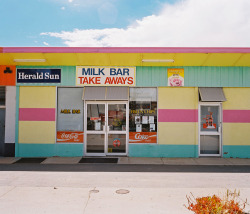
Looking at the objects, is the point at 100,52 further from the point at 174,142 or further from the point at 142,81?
the point at 174,142

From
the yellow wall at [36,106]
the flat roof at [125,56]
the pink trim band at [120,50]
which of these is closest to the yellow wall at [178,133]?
the flat roof at [125,56]

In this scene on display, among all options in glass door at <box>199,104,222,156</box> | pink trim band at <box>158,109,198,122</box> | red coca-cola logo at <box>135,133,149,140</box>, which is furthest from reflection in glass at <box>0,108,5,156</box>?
glass door at <box>199,104,222,156</box>

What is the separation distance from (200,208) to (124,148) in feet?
17.7

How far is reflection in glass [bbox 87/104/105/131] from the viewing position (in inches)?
372

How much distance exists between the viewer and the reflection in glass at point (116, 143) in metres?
9.43

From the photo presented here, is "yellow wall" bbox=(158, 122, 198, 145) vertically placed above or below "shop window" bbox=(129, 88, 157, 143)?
below

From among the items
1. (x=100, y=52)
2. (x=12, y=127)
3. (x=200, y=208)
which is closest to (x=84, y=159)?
(x=12, y=127)

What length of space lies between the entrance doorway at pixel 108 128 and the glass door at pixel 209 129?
9.96ft

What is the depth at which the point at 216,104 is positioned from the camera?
9367mm

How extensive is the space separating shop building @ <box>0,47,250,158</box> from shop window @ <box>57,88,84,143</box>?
39 millimetres

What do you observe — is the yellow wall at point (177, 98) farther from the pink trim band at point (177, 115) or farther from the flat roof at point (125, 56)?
the flat roof at point (125, 56)

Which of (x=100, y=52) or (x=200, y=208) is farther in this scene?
(x=100, y=52)

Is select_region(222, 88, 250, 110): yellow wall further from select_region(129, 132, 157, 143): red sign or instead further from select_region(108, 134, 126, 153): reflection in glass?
select_region(108, 134, 126, 153): reflection in glass

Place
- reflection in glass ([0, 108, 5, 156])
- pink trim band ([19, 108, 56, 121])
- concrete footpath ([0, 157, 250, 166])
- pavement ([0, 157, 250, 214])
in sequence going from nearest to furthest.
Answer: pavement ([0, 157, 250, 214]) → concrete footpath ([0, 157, 250, 166]) → pink trim band ([19, 108, 56, 121]) → reflection in glass ([0, 108, 5, 156])
